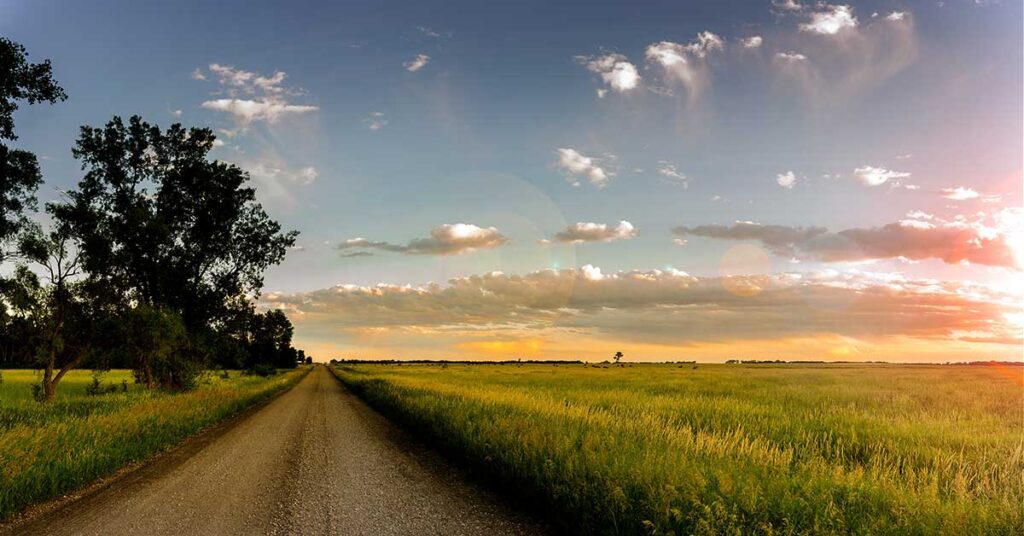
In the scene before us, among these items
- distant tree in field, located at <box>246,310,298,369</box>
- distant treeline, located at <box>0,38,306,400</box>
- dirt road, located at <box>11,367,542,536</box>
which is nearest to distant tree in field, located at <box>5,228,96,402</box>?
distant treeline, located at <box>0,38,306,400</box>

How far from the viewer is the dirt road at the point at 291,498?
7406mm

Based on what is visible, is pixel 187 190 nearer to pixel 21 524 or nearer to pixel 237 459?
pixel 237 459

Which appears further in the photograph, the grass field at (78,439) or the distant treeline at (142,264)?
the distant treeline at (142,264)

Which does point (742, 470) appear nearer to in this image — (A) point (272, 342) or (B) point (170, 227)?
(B) point (170, 227)

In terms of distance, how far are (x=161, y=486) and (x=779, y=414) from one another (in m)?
17.5

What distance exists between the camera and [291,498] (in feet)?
29.1

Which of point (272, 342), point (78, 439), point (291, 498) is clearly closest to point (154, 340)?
point (78, 439)

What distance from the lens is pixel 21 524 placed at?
7.88 meters

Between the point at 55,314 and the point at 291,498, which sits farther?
the point at 55,314

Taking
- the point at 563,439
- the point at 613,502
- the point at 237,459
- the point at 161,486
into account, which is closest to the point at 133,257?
the point at 237,459

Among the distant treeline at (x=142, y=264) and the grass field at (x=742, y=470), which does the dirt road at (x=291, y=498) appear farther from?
the distant treeline at (x=142, y=264)

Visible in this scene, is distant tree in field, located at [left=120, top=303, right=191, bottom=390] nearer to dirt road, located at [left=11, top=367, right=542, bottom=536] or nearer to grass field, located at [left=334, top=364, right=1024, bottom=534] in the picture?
dirt road, located at [left=11, top=367, right=542, bottom=536]

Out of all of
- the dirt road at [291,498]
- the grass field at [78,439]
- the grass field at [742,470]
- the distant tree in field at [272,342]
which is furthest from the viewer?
the distant tree in field at [272,342]

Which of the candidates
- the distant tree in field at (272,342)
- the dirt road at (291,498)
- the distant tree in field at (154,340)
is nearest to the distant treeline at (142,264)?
the distant tree in field at (154,340)
